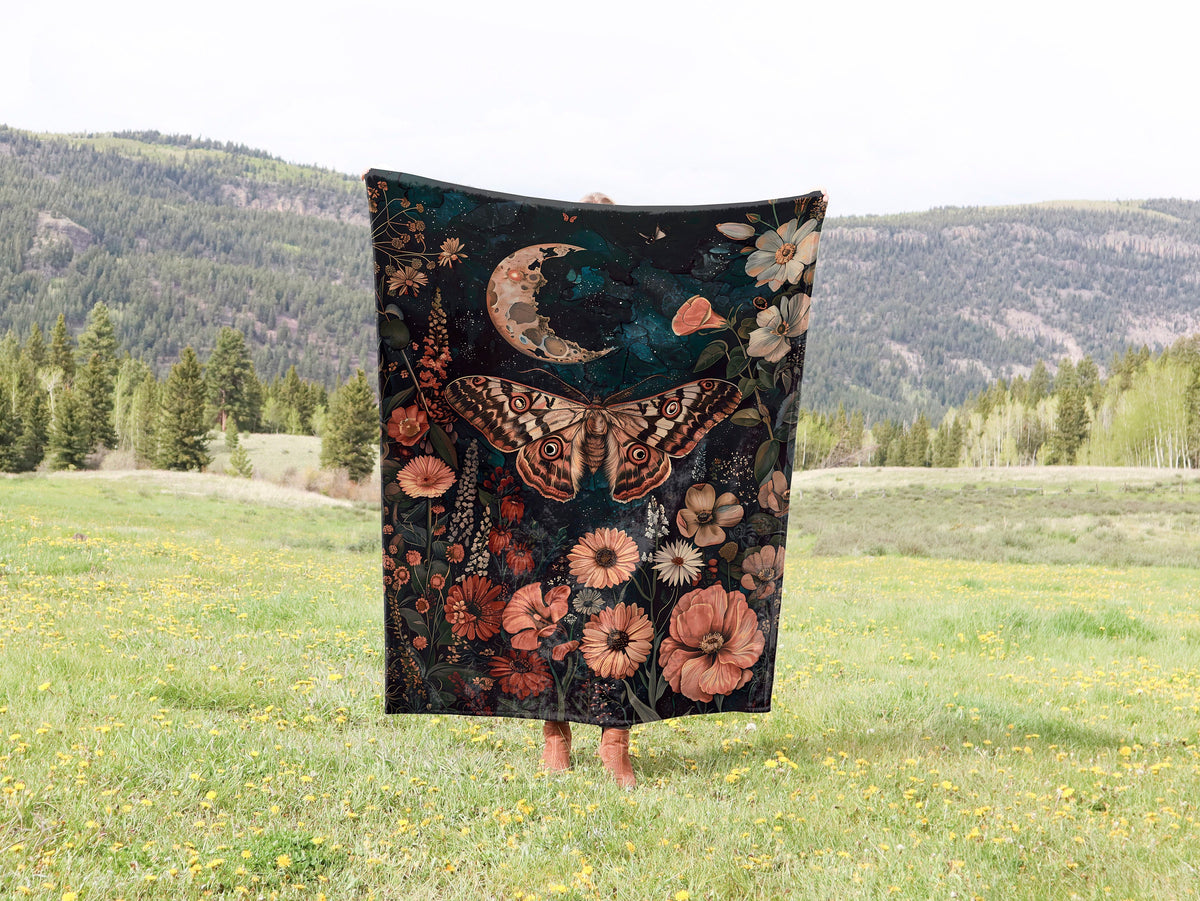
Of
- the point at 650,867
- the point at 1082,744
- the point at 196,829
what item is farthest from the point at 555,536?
the point at 1082,744

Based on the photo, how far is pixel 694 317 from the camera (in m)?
4.82

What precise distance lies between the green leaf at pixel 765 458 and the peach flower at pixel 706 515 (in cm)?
22

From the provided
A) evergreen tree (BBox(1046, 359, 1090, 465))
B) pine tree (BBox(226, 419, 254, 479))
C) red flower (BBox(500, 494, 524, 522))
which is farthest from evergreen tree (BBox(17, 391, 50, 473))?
evergreen tree (BBox(1046, 359, 1090, 465))

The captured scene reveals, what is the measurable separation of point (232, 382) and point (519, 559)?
83064 mm

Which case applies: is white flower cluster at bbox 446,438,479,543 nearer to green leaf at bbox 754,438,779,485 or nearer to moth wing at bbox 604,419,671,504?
moth wing at bbox 604,419,671,504

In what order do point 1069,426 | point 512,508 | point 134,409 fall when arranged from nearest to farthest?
point 512,508 → point 134,409 → point 1069,426

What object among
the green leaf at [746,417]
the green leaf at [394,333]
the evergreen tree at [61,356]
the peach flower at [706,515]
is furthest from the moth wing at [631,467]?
the evergreen tree at [61,356]

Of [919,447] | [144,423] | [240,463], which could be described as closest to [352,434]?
[240,463]

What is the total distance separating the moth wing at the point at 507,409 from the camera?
4719 mm

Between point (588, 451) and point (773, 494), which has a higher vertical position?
point (588, 451)

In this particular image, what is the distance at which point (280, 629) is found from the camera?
343 inches

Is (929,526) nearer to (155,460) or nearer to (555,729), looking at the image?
(555,729)

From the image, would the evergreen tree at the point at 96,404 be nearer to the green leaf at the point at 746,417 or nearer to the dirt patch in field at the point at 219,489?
the dirt patch in field at the point at 219,489

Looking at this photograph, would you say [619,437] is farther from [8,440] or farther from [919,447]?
[919,447]
